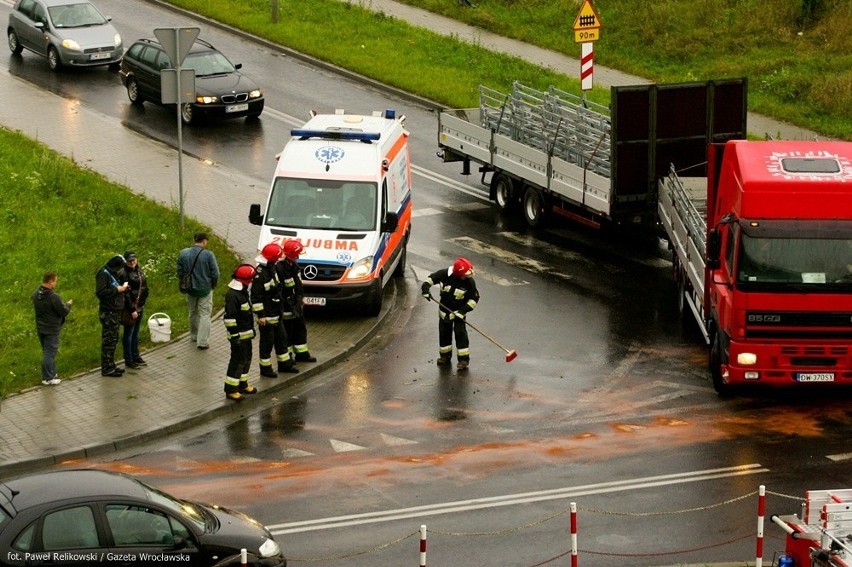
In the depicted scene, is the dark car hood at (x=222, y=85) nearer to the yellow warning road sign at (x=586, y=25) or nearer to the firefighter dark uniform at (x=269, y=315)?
the yellow warning road sign at (x=586, y=25)

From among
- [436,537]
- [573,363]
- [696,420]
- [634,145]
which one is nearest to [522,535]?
[436,537]

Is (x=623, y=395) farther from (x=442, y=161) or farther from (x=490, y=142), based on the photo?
(x=442, y=161)

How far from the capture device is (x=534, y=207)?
Result: 27.3 meters

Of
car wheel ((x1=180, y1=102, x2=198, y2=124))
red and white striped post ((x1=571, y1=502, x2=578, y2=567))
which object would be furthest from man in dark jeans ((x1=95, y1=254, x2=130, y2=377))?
car wheel ((x1=180, y1=102, x2=198, y2=124))

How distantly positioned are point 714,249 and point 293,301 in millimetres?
5384

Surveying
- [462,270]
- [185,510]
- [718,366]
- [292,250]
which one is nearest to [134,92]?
[292,250]

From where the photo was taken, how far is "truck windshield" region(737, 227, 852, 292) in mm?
18391

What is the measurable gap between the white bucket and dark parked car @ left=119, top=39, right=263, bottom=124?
11.4m

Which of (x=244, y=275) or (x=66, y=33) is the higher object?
(x=66, y=33)

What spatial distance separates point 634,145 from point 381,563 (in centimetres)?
1223

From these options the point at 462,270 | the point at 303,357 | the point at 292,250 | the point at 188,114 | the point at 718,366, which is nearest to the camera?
the point at 718,366

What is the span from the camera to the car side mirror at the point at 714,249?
1922cm

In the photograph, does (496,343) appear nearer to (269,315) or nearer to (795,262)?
(269,315)

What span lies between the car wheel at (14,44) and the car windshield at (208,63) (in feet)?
20.0
